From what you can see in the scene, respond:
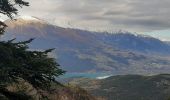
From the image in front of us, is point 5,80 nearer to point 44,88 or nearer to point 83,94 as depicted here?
point 44,88

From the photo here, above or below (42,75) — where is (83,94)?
below

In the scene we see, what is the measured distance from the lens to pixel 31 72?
19.0 metres

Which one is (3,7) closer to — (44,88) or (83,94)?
(44,88)

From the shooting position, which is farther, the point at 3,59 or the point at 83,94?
the point at 83,94

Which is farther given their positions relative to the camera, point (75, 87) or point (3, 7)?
point (75, 87)

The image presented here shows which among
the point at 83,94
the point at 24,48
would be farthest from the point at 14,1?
the point at 83,94

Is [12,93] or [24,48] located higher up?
[24,48]

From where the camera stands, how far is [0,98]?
1936 centimetres

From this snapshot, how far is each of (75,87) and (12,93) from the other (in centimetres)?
7553

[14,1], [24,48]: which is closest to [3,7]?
[14,1]

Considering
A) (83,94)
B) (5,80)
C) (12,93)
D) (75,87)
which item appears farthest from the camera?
(75,87)

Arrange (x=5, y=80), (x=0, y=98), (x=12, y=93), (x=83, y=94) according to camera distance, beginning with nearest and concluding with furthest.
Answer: (x=5, y=80)
(x=0, y=98)
(x=12, y=93)
(x=83, y=94)

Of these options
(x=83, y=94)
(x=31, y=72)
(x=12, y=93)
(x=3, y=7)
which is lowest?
(x=83, y=94)

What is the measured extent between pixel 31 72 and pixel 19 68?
1.84 ft
